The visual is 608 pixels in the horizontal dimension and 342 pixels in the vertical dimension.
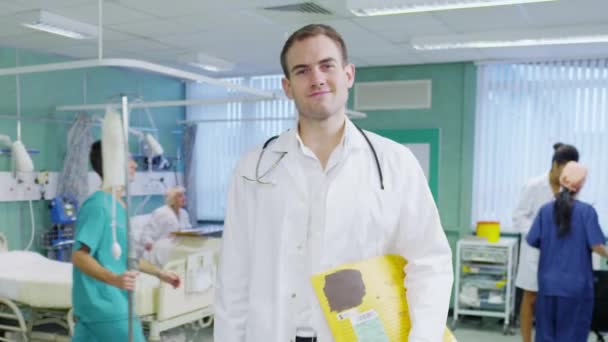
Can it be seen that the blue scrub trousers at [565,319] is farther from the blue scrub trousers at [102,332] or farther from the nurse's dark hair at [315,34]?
the nurse's dark hair at [315,34]

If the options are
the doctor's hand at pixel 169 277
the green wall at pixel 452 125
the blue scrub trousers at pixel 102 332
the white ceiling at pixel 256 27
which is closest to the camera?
the blue scrub trousers at pixel 102 332

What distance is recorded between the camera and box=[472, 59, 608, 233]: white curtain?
5.15 m

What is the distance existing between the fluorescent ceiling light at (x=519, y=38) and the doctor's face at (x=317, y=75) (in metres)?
3.11

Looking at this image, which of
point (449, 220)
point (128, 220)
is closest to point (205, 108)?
point (449, 220)

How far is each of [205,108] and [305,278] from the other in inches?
225

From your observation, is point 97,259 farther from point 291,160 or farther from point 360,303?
point 360,303

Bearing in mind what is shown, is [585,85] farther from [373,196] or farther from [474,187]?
[373,196]

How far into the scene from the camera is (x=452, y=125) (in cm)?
559

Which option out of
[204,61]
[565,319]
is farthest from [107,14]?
[565,319]

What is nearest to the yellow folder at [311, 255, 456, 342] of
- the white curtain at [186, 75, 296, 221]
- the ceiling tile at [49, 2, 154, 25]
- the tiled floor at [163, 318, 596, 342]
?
the ceiling tile at [49, 2, 154, 25]

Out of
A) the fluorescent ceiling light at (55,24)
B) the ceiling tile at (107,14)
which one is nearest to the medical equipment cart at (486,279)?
the ceiling tile at (107,14)

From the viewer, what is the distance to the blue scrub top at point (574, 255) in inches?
134

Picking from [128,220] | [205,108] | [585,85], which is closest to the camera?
[128,220]

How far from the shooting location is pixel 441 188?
567 cm
